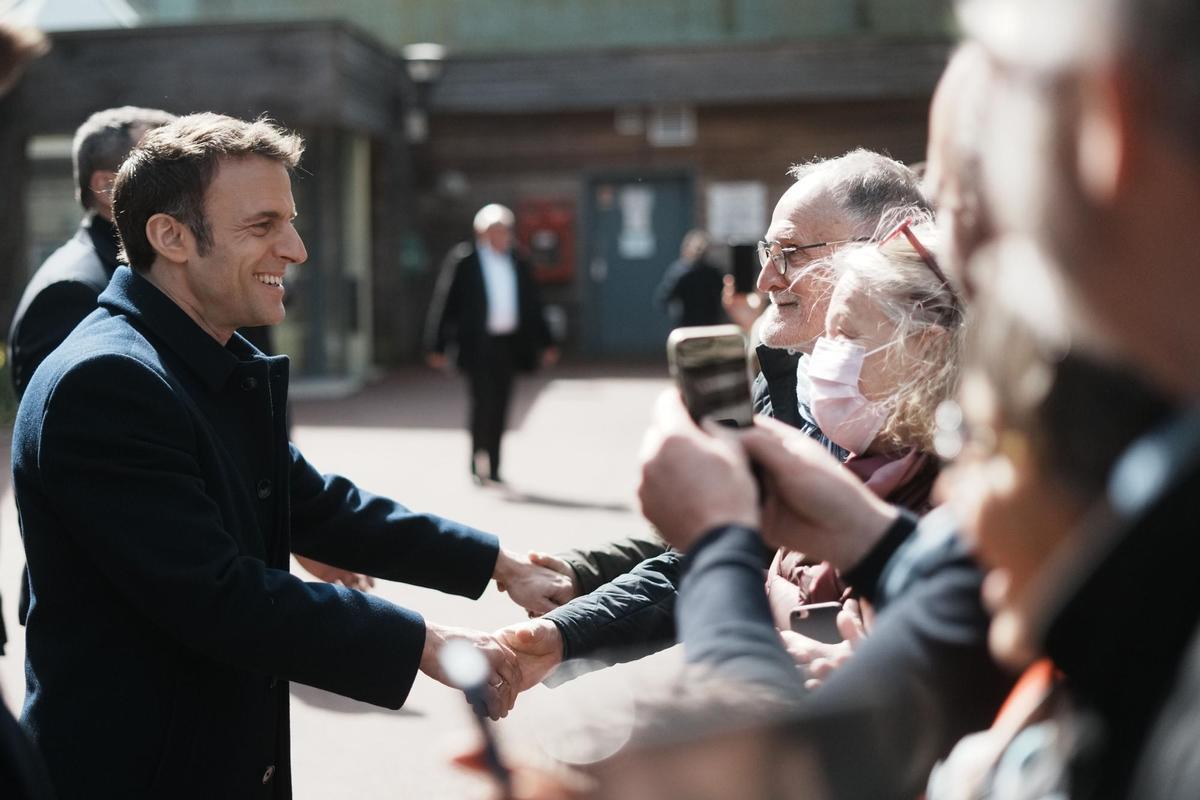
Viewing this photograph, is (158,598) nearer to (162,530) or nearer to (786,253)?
(162,530)

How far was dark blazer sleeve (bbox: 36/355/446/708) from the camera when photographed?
2113 mm

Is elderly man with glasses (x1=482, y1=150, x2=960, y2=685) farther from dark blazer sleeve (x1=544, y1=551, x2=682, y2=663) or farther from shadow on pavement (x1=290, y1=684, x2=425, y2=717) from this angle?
shadow on pavement (x1=290, y1=684, x2=425, y2=717)

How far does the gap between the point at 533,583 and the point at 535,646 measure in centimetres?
32

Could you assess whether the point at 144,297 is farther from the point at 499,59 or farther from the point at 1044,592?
the point at 499,59

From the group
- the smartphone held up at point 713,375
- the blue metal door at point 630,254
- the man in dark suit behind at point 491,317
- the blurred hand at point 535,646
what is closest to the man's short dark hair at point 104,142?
the blurred hand at point 535,646

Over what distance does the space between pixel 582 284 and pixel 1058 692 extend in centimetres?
1798

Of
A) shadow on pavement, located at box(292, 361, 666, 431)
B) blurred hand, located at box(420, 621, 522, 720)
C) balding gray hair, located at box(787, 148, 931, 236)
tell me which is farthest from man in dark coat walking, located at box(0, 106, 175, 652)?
shadow on pavement, located at box(292, 361, 666, 431)

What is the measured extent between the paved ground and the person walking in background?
1144 millimetres

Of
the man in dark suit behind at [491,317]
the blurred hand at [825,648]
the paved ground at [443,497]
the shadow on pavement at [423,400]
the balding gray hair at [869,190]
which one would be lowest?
the shadow on pavement at [423,400]

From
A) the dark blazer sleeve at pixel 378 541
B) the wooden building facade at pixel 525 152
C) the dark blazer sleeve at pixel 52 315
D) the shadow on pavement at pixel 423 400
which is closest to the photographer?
the dark blazer sleeve at pixel 378 541

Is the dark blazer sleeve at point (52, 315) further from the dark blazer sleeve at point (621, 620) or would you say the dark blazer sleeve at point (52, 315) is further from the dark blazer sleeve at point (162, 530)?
the dark blazer sleeve at point (621, 620)

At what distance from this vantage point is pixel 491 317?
10016 millimetres

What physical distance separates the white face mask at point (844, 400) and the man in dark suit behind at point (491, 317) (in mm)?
7494

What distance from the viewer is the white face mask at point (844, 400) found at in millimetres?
2107
